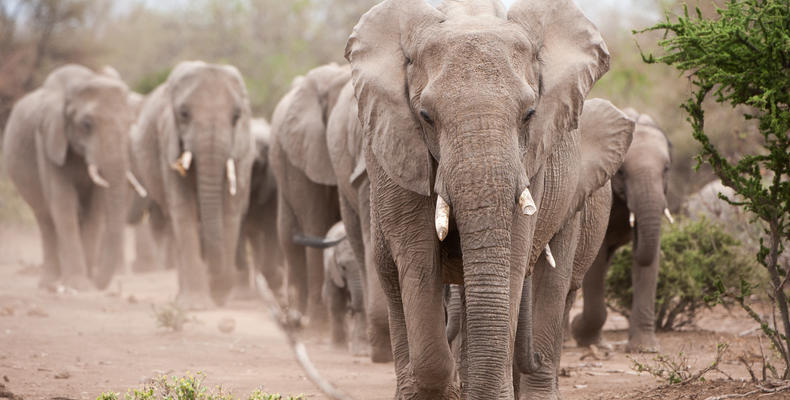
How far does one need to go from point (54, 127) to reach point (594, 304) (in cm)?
736

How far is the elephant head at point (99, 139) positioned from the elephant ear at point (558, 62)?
8819 millimetres

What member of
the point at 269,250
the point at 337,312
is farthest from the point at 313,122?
the point at 269,250

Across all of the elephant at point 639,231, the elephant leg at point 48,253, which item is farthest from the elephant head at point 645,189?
the elephant leg at point 48,253

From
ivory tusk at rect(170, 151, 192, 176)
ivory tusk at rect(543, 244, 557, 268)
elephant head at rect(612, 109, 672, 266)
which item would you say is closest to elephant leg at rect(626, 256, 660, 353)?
elephant head at rect(612, 109, 672, 266)

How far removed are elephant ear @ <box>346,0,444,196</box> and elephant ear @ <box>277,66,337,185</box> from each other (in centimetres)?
426

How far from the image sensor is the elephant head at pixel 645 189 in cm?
888

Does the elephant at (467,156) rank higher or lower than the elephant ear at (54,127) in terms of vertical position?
lower

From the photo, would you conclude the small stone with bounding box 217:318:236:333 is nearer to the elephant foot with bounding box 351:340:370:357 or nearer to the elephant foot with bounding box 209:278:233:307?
the elephant foot with bounding box 351:340:370:357

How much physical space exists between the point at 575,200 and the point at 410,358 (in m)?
1.43

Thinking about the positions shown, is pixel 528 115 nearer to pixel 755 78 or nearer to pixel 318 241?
pixel 755 78

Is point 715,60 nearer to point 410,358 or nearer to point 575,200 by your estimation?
point 575,200

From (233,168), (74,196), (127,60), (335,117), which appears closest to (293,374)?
(335,117)

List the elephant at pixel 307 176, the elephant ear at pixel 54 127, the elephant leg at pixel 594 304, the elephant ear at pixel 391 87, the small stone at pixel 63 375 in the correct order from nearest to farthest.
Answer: the elephant ear at pixel 391 87
the small stone at pixel 63 375
the elephant leg at pixel 594 304
the elephant at pixel 307 176
the elephant ear at pixel 54 127

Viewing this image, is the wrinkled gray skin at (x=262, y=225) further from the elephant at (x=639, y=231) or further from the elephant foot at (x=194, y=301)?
the elephant at (x=639, y=231)
